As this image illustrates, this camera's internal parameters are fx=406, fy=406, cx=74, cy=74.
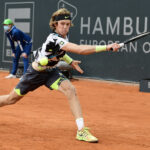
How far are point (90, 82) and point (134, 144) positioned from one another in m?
8.10

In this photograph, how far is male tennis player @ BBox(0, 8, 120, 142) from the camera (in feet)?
17.3

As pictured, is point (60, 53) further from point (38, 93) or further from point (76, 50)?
point (38, 93)

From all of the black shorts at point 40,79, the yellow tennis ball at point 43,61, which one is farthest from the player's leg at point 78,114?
the yellow tennis ball at point 43,61

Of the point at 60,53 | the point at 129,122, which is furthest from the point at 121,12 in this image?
Result: the point at 60,53

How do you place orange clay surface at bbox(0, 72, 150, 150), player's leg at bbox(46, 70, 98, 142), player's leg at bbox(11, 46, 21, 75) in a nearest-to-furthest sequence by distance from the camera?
orange clay surface at bbox(0, 72, 150, 150) < player's leg at bbox(46, 70, 98, 142) < player's leg at bbox(11, 46, 21, 75)

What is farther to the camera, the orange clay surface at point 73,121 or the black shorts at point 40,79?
the black shorts at point 40,79

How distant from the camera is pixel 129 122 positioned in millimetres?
6918

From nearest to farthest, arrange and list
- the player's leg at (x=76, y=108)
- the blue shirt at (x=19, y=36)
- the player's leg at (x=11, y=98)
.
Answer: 1. the player's leg at (x=76, y=108)
2. the player's leg at (x=11, y=98)
3. the blue shirt at (x=19, y=36)

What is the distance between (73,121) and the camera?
6.87 metres

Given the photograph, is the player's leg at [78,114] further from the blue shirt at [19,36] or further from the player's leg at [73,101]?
the blue shirt at [19,36]

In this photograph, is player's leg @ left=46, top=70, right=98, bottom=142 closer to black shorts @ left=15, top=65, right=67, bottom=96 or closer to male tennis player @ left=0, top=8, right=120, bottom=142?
male tennis player @ left=0, top=8, right=120, bottom=142

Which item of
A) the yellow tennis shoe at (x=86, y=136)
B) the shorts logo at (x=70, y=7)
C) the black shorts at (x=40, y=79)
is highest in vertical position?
the shorts logo at (x=70, y=7)

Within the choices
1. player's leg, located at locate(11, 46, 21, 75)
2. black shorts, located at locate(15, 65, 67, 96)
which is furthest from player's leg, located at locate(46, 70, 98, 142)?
player's leg, located at locate(11, 46, 21, 75)

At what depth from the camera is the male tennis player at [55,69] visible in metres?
5.27
